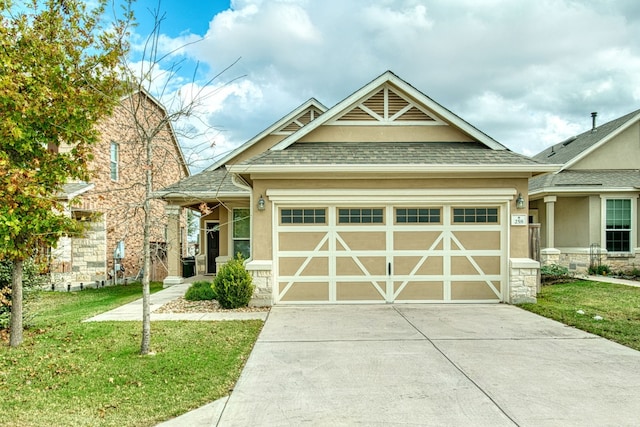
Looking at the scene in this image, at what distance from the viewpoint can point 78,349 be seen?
20.1 feet

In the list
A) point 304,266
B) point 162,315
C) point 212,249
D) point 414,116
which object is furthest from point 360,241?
point 212,249

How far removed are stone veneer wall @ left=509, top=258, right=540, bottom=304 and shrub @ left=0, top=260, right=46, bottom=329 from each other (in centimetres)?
979

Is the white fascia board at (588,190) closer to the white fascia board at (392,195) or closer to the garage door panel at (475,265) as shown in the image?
the white fascia board at (392,195)

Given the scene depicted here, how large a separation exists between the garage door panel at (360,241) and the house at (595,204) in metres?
8.48

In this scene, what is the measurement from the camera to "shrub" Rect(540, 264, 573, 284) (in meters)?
13.5

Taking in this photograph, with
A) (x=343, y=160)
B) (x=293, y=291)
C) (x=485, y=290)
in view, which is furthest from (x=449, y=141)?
(x=293, y=291)

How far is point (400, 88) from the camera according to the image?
1056 cm

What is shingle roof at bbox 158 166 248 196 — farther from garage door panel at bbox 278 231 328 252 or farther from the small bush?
garage door panel at bbox 278 231 328 252

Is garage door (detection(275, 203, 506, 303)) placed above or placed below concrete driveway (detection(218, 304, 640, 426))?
above

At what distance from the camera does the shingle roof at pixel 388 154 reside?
31.3 feet

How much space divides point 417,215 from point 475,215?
140 centimetres

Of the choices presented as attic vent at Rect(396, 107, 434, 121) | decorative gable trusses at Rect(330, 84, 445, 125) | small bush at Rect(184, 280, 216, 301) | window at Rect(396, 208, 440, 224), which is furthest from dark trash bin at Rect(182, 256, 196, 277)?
attic vent at Rect(396, 107, 434, 121)

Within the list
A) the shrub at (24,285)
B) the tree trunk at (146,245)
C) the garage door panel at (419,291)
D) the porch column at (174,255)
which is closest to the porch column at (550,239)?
the garage door panel at (419,291)

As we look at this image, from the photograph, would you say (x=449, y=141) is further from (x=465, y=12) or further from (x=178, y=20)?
(x=178, y=20)
